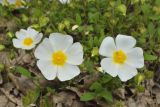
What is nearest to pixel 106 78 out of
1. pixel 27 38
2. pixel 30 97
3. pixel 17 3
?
pixel 30 97

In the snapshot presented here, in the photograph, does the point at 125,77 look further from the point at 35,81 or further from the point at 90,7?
the point at 90,7

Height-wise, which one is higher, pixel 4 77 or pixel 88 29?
pixel 88 29

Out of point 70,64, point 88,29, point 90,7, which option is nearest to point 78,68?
point 70,64

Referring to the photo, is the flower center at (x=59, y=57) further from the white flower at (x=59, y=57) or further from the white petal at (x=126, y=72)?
the white petal at (x=126, y=72)

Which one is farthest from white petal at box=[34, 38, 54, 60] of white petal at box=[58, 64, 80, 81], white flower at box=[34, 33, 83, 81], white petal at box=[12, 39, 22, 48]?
white petal at box=[12, 39, 22, 48]

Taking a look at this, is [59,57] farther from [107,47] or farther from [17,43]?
[17,43]

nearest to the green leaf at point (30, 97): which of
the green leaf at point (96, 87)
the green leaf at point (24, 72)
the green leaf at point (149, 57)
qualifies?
the green leaf at point (24, 72)

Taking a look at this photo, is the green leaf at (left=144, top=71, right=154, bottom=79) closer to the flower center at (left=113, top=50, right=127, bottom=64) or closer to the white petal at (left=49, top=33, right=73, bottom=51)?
the flower center at (left=113, top=50, right=127, bottom=64)

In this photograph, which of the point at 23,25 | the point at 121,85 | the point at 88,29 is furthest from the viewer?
the point at 23,25
